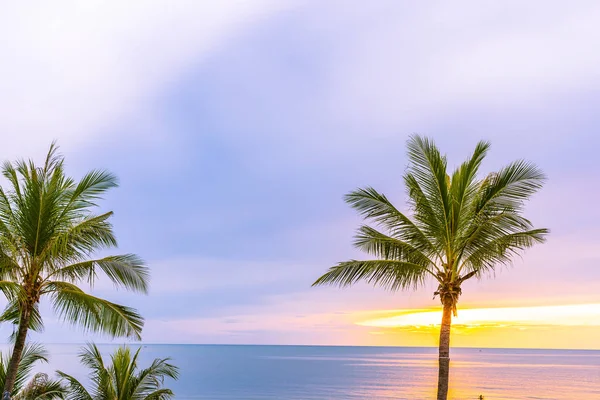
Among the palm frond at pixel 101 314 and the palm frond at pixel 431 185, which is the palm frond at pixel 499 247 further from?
the palm frond at pixel 101 314

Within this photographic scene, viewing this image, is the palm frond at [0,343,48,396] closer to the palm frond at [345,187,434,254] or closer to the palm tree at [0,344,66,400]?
the palm tree at [0,344,66,400]

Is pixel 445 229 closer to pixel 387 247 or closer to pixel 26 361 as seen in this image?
pixel 387 247

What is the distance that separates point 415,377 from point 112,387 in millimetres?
107913

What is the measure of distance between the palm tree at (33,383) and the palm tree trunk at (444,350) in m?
8.47

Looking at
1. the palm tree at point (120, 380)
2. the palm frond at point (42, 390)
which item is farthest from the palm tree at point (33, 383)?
the palm tree at point (120, 380)

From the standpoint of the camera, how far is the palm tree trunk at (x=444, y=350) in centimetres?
1155

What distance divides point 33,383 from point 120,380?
90.8 inches

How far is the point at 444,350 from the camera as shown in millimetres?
11766

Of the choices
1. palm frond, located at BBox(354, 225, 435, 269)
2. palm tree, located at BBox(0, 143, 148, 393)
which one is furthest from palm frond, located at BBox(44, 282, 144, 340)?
palm frond, located at BBox(354, 225, 435, 269)

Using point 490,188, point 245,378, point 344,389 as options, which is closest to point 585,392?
point 344,389

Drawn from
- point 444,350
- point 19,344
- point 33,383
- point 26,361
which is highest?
point 444,350

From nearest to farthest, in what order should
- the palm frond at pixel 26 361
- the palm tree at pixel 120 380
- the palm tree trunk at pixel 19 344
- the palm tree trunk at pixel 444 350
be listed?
the palm tree trunk at pixel 19 344, the palm tree trunk at pixel 444 350, the palm frond at pixel 26 361, the palm tree at pixel 120 380

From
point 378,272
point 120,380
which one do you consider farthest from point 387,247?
point 120,380

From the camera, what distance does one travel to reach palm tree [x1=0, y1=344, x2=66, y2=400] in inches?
527
